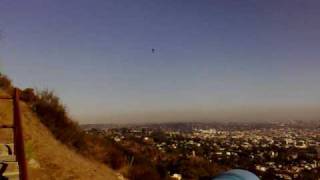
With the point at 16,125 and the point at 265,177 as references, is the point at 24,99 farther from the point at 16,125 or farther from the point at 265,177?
the point at 265,177

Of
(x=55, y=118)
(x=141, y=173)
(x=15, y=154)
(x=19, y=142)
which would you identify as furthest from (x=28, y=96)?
(x=19, y=142)

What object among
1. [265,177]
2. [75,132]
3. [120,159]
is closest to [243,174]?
[120,159]

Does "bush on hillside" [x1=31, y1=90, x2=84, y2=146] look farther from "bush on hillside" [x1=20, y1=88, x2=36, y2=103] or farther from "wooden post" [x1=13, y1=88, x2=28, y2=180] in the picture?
"wooden post" [x1=13, y1=88, x2=28, y2=180]

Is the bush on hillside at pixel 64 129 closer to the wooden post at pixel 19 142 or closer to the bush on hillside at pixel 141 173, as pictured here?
the bush on hillside at pixel 141 173

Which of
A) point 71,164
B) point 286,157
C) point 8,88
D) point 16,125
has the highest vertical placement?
point 8,88

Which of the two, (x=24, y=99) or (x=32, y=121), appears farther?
(x=24, y=99)

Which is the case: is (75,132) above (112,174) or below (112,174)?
above
